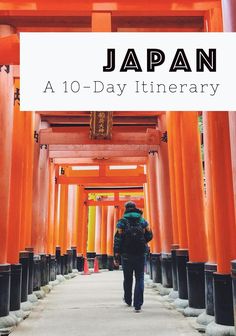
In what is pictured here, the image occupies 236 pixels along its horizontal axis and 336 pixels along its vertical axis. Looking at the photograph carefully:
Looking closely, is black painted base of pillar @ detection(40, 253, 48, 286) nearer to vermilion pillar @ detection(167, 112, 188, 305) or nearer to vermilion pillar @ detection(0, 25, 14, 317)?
vermilion pillar @ detection(167, 112, 188, 305)

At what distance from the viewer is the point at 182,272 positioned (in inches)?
309

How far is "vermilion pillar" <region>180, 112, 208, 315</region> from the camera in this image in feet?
21.8

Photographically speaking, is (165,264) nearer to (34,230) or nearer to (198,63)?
(34,230)

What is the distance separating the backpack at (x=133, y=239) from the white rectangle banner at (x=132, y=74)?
3.73 meters

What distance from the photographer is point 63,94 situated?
3627 mm

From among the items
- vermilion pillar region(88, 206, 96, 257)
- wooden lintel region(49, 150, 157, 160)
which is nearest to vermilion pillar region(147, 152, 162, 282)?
wooden lintel region(49, 150, 157, 160)

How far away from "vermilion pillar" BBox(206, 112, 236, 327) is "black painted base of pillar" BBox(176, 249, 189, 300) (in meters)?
2.68

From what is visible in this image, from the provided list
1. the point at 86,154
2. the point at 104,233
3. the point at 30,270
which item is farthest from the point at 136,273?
the point at 104,233

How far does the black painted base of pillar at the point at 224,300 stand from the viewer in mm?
4930

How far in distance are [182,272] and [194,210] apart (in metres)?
1.33

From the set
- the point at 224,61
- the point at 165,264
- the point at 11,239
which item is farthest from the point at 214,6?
the point at 165,264

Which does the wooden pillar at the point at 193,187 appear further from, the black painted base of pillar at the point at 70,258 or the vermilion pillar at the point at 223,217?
the black painted base of pillar at the point at 70,258

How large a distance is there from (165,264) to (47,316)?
4.27m

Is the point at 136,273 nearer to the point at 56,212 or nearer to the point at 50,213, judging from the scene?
the point at 50,213
